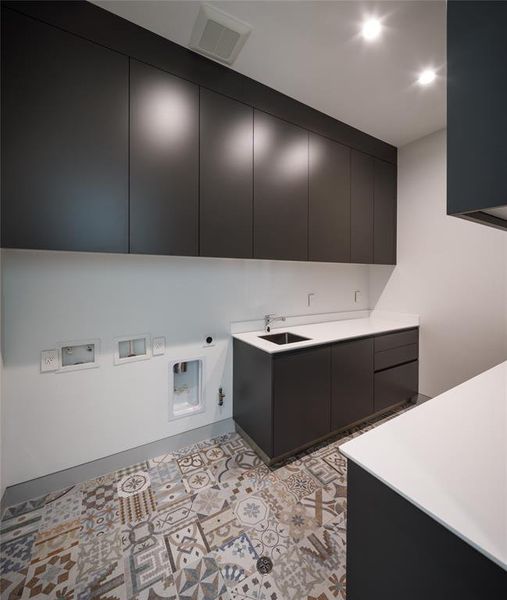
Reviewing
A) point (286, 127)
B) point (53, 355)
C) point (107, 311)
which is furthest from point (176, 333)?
point (286, 127)

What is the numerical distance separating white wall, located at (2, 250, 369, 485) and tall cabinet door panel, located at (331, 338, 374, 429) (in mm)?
770

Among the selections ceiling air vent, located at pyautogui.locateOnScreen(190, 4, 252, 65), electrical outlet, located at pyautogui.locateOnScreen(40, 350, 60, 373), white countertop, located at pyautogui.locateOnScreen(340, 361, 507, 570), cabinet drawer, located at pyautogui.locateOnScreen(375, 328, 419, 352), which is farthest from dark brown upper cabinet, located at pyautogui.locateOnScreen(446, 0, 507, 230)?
electrical outlet, located at pyautogui.locateOnScreen(40, 350, 60, 373)

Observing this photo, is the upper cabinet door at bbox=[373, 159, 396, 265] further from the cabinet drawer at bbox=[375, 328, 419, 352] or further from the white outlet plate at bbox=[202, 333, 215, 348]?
the white outlet plate at bbox=[202, 333, 215, 348]

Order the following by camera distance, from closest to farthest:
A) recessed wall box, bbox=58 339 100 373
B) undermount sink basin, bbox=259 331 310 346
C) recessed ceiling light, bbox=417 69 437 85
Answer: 1. recessed wall box, bbox=58 339 100 373
2. recessed ceiling light, bbox=417 69 437 85
3. undermount sink basin, bbox=259 331 310 346

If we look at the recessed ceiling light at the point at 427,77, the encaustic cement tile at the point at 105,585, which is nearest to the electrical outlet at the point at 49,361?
the encaustic cement tile at the point at 105,585

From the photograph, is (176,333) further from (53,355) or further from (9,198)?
(9,198)

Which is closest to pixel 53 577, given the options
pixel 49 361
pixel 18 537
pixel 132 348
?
pixel 18 537

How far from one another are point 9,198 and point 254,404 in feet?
5.96

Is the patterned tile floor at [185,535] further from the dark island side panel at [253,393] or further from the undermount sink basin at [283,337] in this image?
the undermount sink basin at [283,337]

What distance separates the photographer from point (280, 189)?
6.55ft

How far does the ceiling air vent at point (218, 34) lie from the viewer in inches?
54.6

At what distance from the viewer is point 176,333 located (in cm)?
199

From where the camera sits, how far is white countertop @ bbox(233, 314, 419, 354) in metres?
1.89

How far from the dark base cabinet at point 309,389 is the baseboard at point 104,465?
288mm
